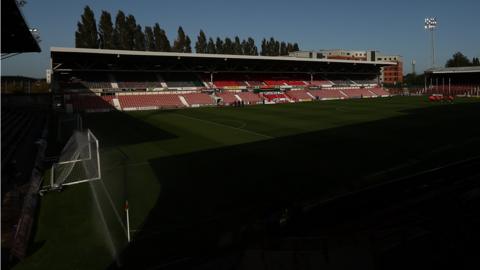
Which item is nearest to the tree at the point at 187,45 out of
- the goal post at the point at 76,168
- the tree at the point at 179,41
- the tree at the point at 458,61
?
the tree at the point at 179,41

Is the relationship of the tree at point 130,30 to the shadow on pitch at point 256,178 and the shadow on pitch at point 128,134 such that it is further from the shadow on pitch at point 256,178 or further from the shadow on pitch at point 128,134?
the shadow on pitch at point 256,178

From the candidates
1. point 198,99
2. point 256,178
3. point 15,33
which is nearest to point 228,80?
point 198,99

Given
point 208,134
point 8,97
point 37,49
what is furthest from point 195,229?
point 8,97

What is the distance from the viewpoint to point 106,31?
209 ft

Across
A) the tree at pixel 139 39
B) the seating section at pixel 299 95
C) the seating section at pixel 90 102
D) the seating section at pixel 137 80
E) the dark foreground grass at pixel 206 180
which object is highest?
the tree at pixel 139 39

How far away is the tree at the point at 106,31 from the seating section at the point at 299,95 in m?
35.3

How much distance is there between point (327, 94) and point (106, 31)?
1777 inches

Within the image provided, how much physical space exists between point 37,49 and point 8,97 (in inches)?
995

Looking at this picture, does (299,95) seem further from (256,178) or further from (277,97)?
(256,178)

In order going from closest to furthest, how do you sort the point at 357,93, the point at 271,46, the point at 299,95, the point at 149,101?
1. the point at 149,101
2. the point at 299,95
3. the point at 357,93
4. the point at 271,46

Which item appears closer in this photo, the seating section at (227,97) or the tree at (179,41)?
the seating section at (227,97)

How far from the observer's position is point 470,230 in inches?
264

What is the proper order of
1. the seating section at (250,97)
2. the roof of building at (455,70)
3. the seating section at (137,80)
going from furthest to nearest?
the roof of building at (455,70), the seating section at (250,97), the seating section at (137,80)

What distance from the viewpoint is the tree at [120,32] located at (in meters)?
64.9
